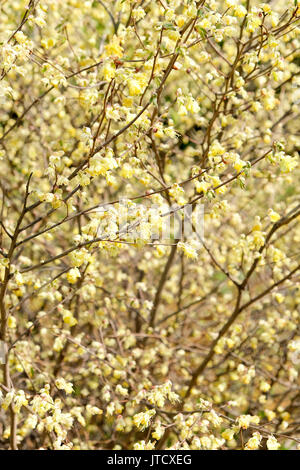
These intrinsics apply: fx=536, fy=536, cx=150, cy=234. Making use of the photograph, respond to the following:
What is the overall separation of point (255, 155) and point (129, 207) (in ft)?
5.36

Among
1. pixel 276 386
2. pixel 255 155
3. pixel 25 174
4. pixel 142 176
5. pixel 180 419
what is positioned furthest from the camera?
pixel 276 386

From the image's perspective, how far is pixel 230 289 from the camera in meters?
5.38

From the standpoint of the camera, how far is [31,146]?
13.4ft

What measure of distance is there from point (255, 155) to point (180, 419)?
188 centimetres

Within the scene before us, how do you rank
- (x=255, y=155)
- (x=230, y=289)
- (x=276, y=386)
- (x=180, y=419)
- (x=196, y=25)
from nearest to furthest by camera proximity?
(x=196, y=25)
(x=180, y=419)
(x=255, y=155)
(x=276, y=386)
(x=230, y=289)

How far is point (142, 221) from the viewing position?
2.13m

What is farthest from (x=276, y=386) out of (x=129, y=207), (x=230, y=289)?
(x=129, y=207)

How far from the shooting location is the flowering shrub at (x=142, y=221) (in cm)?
225

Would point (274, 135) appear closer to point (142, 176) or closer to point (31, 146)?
point (142, 176)

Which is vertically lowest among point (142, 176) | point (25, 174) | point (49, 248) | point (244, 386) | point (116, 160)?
point (244, 386)

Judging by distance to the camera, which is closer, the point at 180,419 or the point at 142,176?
the point at 180,419

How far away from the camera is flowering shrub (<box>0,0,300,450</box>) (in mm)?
2250

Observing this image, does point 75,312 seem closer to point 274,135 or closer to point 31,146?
point 31,146

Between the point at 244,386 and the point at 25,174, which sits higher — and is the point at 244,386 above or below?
below
